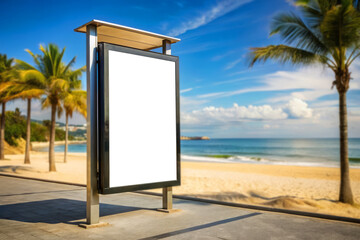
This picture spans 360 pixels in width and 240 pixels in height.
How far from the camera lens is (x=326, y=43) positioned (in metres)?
8.52

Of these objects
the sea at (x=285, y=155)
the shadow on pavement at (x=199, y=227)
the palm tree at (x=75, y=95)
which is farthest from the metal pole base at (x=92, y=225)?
the sea at (x=285, y=155)

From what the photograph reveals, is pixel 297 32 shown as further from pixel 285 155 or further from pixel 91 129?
pixel 285 155

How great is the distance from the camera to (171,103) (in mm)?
5660

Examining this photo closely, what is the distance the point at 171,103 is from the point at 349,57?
18.7ft

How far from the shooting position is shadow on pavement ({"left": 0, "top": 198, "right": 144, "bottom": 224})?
17.1 feet

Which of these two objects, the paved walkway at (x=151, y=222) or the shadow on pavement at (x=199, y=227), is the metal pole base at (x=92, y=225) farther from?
the shadow on pavement at (x=199, y=227)

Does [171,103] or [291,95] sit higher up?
[291,95]

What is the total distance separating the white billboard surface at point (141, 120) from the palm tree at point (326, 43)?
4319 mm

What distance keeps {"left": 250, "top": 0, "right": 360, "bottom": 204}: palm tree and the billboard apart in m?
4.31

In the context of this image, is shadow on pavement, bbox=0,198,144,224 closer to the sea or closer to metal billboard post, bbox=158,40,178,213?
metal billboard post, bbox=158,40,178,213

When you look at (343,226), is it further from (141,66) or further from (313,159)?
(313,159)

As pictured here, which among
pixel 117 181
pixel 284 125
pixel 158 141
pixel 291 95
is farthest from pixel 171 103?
pixel 284 125

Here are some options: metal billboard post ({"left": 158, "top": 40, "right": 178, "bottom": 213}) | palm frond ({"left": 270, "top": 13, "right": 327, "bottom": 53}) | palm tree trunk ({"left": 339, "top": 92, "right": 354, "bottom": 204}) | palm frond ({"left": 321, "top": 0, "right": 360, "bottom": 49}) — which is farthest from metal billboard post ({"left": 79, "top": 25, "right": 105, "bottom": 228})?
palm tree trunk ({"left": 339, "top": 92, "right": 354, "bottom": 204})

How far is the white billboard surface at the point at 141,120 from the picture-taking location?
484 cm
